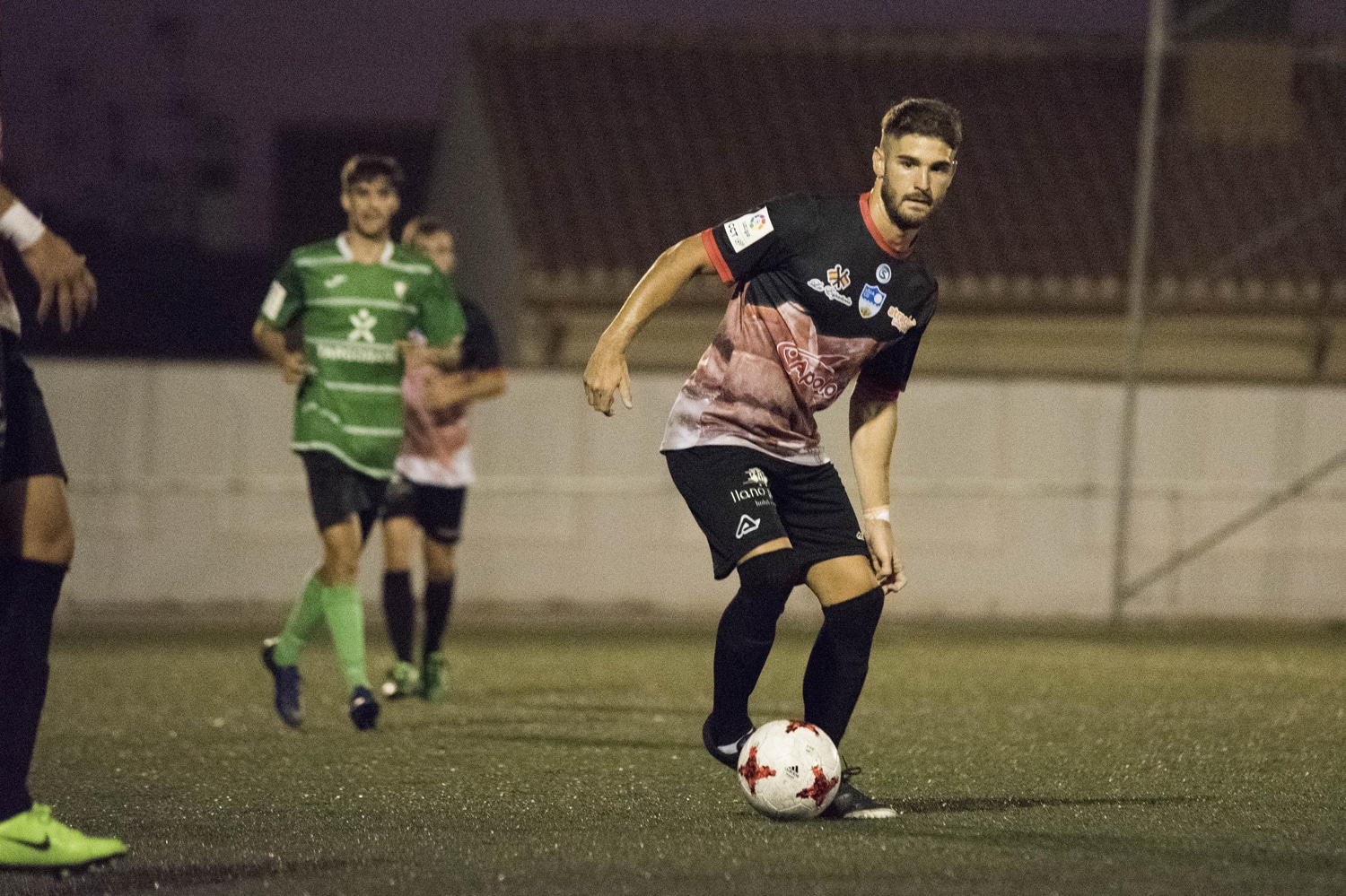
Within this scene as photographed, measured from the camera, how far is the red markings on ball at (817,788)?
17.0 feet

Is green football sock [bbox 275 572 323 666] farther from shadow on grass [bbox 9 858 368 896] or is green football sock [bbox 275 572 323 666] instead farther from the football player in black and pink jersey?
shadow on grass [bbox 9 858 368 896]

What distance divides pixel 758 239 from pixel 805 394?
46 centimetres

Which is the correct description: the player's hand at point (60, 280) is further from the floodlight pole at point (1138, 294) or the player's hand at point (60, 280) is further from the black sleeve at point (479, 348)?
the floodlight pole at point (1138, 294)

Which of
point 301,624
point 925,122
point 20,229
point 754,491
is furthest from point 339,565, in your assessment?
point 20,229

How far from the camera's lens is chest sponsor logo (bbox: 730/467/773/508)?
5398 mm

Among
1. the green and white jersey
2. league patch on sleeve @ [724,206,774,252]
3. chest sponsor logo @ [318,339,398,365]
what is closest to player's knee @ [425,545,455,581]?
the green and white jersey

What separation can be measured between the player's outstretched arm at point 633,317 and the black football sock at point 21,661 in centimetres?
137

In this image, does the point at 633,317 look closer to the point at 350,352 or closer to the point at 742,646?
the point at 742,646

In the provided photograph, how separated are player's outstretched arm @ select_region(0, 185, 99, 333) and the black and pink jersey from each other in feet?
5.63

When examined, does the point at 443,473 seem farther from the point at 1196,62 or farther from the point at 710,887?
the point at 1196,62

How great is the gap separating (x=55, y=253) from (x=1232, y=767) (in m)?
4.01

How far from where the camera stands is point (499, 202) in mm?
20594

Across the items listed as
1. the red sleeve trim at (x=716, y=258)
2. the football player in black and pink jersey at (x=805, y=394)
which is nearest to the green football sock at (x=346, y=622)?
the football player in black and pink jersey at (x=805, y=394)

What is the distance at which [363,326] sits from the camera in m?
7.89
